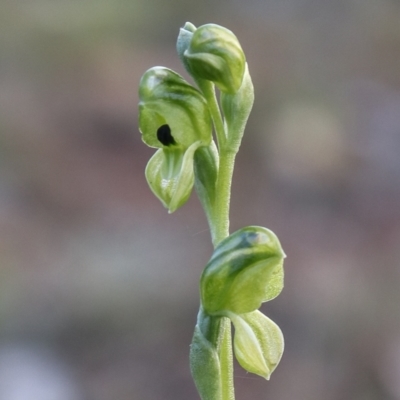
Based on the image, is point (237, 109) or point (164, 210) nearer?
point (237, 109)

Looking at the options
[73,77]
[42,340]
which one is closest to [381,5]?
[73,77]

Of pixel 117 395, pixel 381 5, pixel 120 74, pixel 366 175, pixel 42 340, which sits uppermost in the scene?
pixel 381 5

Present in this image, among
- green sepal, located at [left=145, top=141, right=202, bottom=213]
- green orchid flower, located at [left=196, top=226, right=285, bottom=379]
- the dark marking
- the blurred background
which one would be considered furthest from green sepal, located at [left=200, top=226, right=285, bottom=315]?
the blurred background

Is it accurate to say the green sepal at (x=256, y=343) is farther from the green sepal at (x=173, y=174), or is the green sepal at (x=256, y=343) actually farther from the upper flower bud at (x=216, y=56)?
the upper flower bud at (x=216, y=56)

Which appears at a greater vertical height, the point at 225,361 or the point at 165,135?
the point at 165,135

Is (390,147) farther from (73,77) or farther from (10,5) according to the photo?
(10,5)

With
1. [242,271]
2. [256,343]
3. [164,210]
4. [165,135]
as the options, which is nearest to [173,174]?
[165,135]

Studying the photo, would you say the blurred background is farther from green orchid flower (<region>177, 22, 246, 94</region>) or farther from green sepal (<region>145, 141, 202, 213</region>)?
green orchid flower (<region>177, 22, 246, 94</region>)

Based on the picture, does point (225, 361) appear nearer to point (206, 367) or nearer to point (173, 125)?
point (206, 367)
